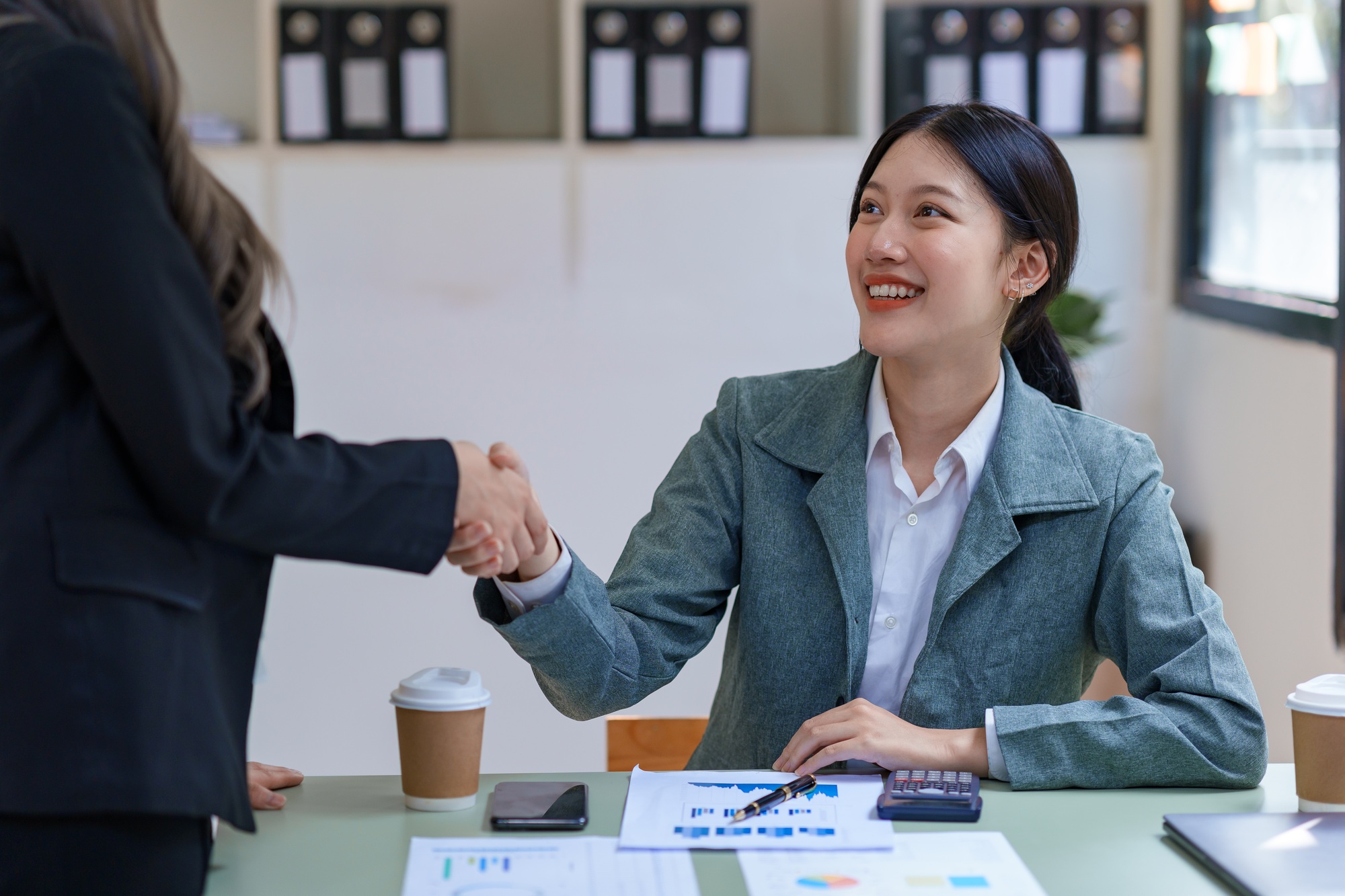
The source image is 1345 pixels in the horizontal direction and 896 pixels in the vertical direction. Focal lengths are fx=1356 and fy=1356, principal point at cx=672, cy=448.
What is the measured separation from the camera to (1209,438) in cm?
315

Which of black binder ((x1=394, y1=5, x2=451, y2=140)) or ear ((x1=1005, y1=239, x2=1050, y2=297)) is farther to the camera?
black binder ((x1=394, y1=5, x2=451, y2=140))

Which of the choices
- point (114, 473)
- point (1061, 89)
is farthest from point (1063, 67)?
point (114, 473)

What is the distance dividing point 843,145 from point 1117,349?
3.02 ft

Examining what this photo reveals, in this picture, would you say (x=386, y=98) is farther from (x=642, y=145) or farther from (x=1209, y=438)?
(x=1209, y=438)

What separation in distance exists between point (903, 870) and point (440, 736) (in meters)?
0.43

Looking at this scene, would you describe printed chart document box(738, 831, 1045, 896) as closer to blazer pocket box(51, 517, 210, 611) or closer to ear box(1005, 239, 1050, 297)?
blazer pocket box(51, 517, 210, 611)

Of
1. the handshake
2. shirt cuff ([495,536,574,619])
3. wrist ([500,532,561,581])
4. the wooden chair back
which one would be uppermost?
the handshake

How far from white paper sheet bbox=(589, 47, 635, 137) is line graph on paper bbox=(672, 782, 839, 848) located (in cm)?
214

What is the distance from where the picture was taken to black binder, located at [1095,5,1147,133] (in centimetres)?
328

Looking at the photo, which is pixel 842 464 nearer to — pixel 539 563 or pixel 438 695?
pixel 539 563

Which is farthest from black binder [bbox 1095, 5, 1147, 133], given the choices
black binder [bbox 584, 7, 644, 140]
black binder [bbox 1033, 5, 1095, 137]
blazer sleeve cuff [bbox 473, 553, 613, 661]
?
blazer sleeve cuff [bbox 473, 553, 613, 661]

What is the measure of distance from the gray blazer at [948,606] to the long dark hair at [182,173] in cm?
47

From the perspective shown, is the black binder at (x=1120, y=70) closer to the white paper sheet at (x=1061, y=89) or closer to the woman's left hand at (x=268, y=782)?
the white paper sheet at (x=1061, y=89)

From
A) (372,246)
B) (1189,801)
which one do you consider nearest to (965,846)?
(1189,801)
